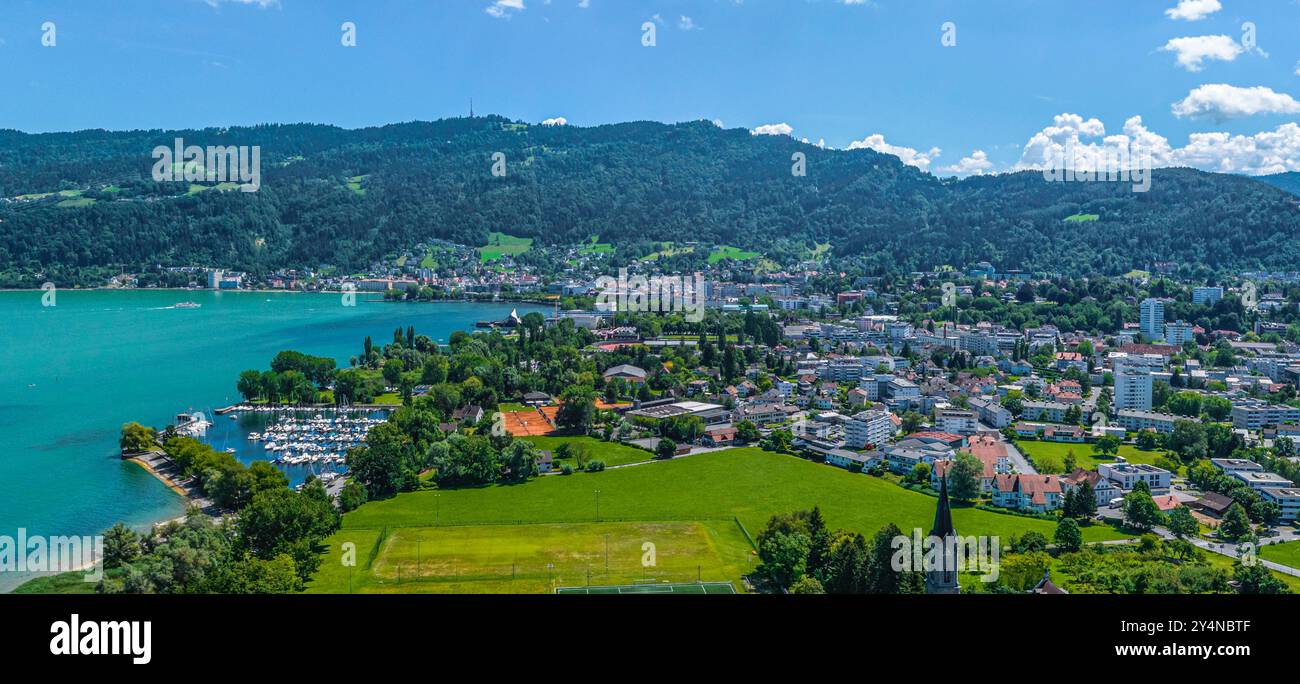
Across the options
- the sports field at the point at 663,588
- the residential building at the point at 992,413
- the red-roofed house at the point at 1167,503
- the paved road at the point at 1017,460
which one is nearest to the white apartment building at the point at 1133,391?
the residential building at the point at 992,413

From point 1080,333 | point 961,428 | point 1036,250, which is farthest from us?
point 1036,250

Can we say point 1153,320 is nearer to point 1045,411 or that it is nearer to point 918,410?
point 1045,411

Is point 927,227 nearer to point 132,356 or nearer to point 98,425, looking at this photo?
point 132,356

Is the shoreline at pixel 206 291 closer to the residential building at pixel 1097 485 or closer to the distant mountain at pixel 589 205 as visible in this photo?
the distant mountain at pixel 589 205

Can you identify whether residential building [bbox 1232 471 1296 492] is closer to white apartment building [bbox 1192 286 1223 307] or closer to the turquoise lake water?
the turquoise lake water

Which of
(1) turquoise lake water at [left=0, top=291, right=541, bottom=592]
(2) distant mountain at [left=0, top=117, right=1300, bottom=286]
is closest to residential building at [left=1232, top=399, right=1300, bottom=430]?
(1) turquoise lake water at [left=0, top=291, right=541, bottom=592]
